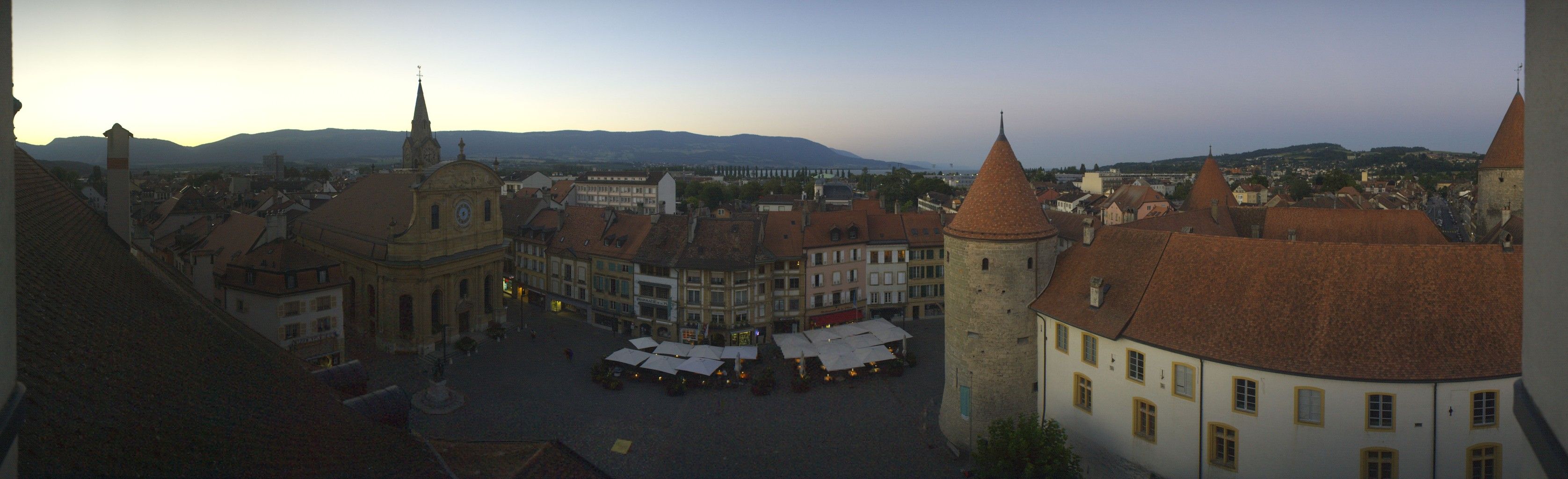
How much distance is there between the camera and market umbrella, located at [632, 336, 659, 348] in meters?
37.7

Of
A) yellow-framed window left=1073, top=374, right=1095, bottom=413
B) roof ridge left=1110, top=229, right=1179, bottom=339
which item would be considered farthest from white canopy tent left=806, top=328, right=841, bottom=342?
roof ridge left=1110, top=229, right=1179, bottom=339

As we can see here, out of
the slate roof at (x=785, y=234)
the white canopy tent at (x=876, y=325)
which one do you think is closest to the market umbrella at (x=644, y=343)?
the slate roof at (x=785, y=234)

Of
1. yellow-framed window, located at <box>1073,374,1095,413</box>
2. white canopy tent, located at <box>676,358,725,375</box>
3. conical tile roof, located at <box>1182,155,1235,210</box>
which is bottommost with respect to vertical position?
white canopy tent, located at <box>676,358,725,375</box>

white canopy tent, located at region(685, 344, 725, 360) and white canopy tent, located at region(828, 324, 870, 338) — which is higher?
white canopy tent, located at region(828, 324, 870, 338)

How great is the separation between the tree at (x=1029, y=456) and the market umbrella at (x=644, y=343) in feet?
65.9

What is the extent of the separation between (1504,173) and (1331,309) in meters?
31.9

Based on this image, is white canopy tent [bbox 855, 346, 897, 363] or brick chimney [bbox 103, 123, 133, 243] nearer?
brick chimney [bbox 103, 123, 133, 243]

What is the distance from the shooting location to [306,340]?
32.3 m

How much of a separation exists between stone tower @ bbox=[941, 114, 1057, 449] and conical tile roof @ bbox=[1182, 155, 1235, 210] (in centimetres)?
3409

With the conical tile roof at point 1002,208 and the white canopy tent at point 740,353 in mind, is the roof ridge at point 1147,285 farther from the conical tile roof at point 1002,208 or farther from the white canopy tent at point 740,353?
the white canopy tent at point 740,353

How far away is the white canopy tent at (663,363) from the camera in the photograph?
3400 centimetres

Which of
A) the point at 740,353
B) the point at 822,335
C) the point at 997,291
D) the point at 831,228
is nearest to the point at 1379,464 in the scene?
the point at 997,291

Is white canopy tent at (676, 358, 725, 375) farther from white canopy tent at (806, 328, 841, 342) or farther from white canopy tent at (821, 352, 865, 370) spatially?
white canopy tent at (806, 328, 841, 342)

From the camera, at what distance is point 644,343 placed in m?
37.9
